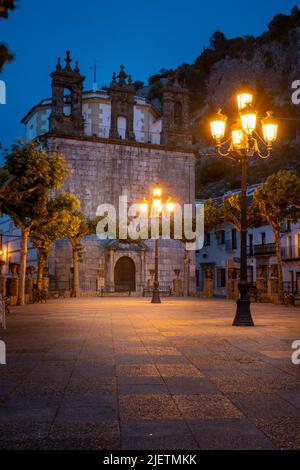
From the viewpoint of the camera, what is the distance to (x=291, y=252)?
4178 cm

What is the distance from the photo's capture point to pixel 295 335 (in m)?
10.4

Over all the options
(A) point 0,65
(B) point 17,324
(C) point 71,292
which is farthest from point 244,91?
(C) point 71,292

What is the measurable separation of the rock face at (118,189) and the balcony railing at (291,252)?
836 centimetres

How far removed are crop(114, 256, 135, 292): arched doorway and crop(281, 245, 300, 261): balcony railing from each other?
13108 mm

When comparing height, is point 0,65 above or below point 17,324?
above

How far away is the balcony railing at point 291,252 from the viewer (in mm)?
41062

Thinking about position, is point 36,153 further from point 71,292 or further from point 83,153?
point 83,153

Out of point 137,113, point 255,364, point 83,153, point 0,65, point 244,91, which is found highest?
point 137,113

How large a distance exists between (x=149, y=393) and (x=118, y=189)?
35.3 meters

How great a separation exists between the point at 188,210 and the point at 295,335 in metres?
30.7

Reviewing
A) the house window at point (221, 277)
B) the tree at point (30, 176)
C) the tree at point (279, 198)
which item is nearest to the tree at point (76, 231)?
the tree at point (30, 176)

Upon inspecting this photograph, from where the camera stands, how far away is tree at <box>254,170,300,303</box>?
24938 millimetres
